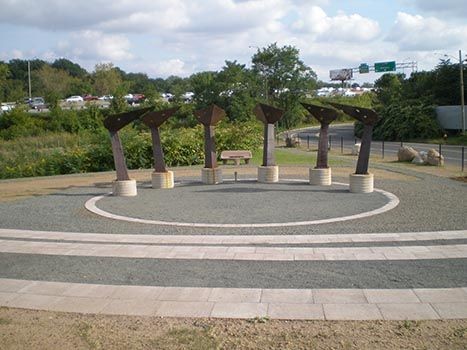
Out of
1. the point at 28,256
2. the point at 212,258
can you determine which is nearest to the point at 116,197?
the point at 28,256

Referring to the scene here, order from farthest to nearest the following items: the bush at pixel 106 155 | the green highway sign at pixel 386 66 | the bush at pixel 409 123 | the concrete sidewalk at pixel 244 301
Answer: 1. the green highway sign at pixel 386 66
2. the bush at pixel 409 123
3. the bush at pixel 106 155
4. the concrete sidewalk at pixel 244 301

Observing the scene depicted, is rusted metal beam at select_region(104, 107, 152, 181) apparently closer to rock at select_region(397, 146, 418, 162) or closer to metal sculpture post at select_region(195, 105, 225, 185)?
metal sculpture post at select_region(195, 105, 225, 185)

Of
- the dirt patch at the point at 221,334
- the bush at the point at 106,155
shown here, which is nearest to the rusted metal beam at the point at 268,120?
the bush at the point at 106,155

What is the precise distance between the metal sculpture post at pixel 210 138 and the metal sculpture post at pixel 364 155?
3863 mm

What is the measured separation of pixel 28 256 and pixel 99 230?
2.12 meters

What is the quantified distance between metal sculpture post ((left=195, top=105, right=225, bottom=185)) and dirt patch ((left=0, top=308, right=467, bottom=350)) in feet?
34.2

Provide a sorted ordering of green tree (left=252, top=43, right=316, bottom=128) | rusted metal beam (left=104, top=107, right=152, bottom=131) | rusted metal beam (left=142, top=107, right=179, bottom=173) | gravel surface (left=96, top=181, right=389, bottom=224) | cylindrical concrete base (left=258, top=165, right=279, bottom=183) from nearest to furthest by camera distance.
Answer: gravel surface (left=96, top=181, right=389, bottom=224)
rusted metal beam (left=104, top=107, right=152, bottom=131)
rusted metal beam (left=142, top=107, right=179, bottom=173)
cylindrical concrete base (left=258, top=165, right=279, bottom=183)
green tree (left=252, top=43, right=316, bottom=128)

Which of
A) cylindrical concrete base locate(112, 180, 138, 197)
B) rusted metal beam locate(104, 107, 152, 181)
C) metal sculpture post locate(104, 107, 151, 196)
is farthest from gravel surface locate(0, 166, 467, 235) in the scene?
rusted metal beam locate(104, 107, 152, 181)

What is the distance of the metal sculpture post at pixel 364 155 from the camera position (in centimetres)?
1315

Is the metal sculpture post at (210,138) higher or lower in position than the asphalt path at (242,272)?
higher

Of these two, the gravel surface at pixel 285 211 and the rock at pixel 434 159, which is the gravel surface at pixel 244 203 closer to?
the gravel surface at pixel 285 211

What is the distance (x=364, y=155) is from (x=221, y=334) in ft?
32.5

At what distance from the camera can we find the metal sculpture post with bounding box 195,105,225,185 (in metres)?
15.0

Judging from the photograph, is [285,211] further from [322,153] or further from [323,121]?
[323,121]
